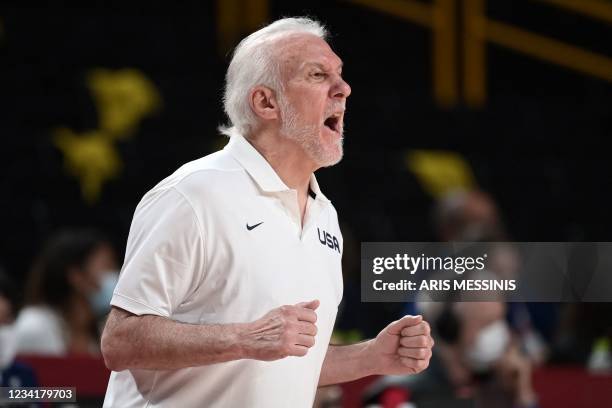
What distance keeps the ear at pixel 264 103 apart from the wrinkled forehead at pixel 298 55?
0.07 m

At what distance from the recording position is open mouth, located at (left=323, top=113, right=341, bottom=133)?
3502 mm

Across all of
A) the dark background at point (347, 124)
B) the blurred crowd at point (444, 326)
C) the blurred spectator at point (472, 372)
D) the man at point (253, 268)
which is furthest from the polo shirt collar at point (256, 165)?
the dark background at point (347, 124)

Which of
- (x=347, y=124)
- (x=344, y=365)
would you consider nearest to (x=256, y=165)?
(x=344, y=365)

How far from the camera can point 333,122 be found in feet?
11.5

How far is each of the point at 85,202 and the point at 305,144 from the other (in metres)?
4.21

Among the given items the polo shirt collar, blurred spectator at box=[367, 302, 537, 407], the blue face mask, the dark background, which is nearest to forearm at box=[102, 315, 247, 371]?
the polo shirt collar

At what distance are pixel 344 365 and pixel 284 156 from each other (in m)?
0.62

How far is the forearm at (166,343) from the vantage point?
2943 millimetres

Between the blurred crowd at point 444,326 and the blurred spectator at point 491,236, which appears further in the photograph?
the blurred spectator at point 491,236

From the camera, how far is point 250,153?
136 inches

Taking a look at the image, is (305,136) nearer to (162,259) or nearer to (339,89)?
(339,89)

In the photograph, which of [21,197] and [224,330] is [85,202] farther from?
[224,330]

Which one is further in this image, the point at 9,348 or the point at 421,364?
the point at 9,348

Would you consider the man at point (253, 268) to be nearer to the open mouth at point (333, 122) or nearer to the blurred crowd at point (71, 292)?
the open mouth at point (333, 122)
